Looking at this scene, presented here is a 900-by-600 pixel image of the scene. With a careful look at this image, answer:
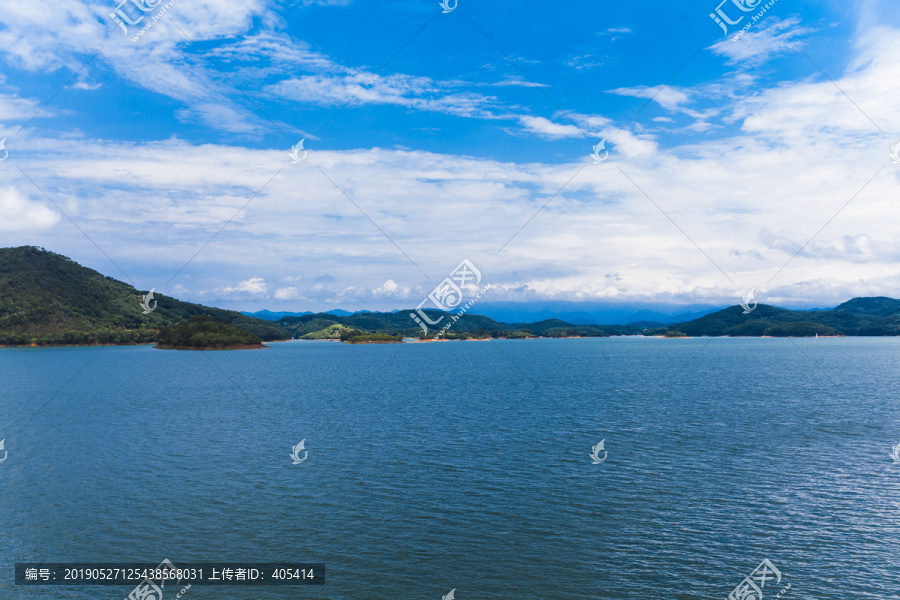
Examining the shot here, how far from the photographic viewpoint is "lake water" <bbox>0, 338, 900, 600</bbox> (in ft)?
66.1

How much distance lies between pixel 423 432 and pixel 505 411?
612 inches

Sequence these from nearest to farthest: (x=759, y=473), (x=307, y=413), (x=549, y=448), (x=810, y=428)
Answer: (x=759, y=473) < (x=549, y=448) < (x=810, y=428) < (x=307, y=413)

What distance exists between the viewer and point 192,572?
2056cm

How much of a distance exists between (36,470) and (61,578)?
19.2 meters

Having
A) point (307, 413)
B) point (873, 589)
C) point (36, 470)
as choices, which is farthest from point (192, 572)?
point (307, 413)

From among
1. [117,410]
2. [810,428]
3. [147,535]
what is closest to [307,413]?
[117,410]

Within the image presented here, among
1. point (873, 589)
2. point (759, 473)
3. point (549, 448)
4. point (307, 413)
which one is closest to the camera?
point (873, 589)

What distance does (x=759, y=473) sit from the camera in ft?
106

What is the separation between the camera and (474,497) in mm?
28656

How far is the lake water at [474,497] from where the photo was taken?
2016 cm

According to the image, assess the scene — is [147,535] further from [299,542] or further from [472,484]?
[472,484]

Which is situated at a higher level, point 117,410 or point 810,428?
point 117,410

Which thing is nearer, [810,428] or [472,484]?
[472,484]

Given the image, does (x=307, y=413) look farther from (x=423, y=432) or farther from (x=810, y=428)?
(x=810, y=428)
